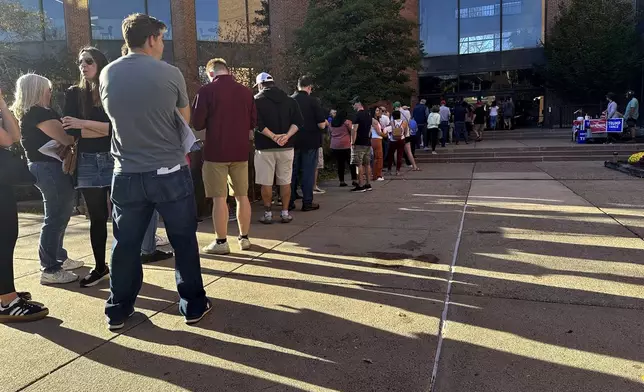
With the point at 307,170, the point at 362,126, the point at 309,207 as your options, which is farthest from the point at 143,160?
the point at 362,126

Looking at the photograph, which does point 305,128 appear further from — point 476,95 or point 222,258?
point 476,95

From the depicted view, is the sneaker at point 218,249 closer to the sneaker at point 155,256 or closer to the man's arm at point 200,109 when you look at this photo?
the sneaker at point 155,256

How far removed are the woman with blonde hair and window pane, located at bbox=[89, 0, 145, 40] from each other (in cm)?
2121

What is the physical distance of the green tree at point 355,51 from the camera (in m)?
18.7

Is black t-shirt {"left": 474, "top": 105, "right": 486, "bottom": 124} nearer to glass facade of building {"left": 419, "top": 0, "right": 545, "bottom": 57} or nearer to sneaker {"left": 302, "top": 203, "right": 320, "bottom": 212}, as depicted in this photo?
glass facade of building {"left": 419, "top": 0, "right": 545, "bottom": 57}

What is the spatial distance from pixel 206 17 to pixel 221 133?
2092 centimetres

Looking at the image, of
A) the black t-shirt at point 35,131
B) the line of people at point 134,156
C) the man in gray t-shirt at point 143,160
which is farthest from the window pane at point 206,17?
the man in gray t-shirt at point 143,160

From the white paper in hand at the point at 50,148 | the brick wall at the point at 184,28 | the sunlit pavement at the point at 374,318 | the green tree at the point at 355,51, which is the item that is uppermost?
the brick wall at the point at 184,28

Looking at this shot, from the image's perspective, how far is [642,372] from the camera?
8.65 feet

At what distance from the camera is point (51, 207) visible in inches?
170

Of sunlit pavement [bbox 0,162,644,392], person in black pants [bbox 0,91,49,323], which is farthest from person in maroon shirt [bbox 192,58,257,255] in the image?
person in black pants [bbox 0,91,49,323]

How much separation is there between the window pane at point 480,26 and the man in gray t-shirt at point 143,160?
2416 centimetres

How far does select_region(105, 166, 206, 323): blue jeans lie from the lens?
3.18m

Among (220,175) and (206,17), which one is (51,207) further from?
(206,17)
